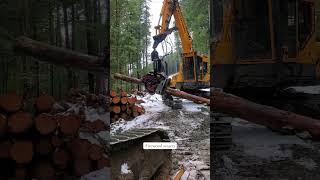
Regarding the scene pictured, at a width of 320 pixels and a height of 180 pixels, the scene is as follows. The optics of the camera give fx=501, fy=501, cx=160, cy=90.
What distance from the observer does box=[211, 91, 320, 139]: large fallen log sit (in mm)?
3383

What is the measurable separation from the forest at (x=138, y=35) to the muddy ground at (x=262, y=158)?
749mm

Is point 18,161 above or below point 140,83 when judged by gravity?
below

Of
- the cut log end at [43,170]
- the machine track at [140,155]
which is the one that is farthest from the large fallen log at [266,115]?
the cut log end at [43,170]

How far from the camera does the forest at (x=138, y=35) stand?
3.17 meters

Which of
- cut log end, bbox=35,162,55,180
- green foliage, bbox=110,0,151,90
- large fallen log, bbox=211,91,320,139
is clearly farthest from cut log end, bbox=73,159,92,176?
large fallen log, bbox=211,91,320,139

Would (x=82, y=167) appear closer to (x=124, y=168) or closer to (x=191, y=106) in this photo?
(x=124, y=168)

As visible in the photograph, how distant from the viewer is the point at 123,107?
3355mm

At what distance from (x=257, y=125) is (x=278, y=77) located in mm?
355

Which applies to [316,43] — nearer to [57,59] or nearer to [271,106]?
[271,106]

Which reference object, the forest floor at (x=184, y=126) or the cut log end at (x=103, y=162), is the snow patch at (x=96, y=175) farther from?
the forest floor at (x=184, y=126)

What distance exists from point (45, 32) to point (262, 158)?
5.94 feet

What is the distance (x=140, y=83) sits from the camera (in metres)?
3.27

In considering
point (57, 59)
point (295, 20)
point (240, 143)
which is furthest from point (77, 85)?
point (295, 20)

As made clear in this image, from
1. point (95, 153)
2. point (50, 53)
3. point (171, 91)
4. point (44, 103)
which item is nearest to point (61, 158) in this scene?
point (95, 153)
